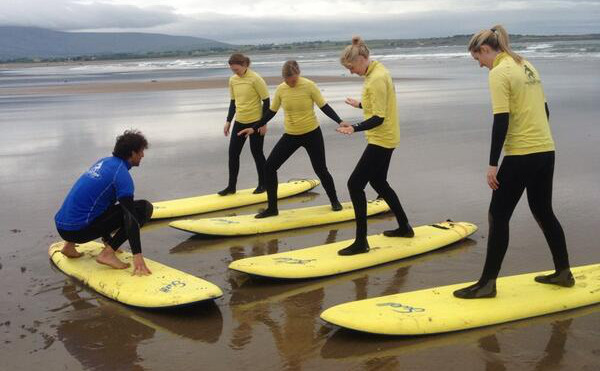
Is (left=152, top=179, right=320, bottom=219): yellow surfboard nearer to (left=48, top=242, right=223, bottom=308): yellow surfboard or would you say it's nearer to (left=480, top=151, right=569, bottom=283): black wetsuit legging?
(left=48, top=242, right=223, bottom=308): yellow surfboard

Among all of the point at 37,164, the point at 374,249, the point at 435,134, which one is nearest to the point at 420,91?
the point at 435,134

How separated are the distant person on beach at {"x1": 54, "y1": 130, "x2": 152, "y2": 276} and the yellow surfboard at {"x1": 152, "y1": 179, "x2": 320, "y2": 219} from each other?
6.55 ft

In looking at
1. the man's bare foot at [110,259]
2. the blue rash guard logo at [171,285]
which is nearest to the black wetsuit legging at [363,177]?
the blue rash guard logo at [171,285]

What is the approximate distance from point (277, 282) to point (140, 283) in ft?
3.62

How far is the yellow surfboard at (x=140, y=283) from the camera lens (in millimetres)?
4691

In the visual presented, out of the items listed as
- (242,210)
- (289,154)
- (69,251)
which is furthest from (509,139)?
(242,210)

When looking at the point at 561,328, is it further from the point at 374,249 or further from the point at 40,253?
the point at 40,253

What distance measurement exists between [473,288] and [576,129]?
904 centimetres

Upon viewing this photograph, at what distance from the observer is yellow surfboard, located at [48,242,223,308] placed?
469 centimetres

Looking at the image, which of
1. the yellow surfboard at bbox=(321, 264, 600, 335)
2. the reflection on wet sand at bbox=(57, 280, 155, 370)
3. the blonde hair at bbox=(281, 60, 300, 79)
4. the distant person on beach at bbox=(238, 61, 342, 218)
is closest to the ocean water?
the distant person on beach at bbox=(238, 61, 342, 218)

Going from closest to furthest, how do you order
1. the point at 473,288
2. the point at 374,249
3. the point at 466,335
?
the point at 466,335 → the point at 473,288 → the point at 374,249

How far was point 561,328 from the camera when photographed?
4.29 meters

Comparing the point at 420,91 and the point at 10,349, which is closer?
the point at 10,349

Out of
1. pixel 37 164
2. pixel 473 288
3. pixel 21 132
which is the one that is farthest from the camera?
pixel 21 132
